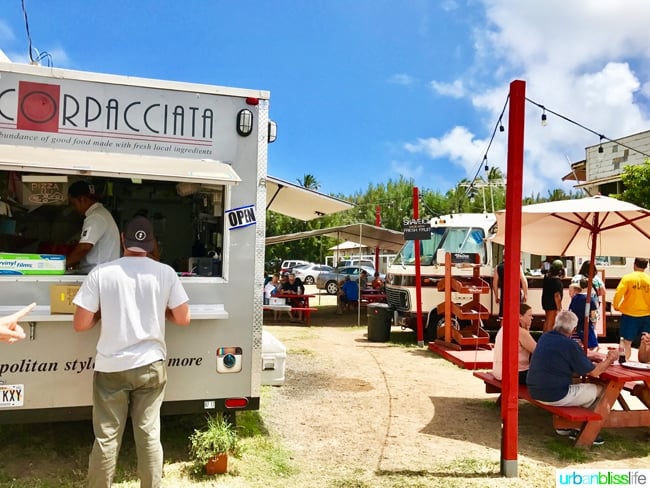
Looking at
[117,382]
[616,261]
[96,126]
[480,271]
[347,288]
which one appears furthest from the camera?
[347,288]

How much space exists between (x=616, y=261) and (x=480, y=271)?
10.6 ft

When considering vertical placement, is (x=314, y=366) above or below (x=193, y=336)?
below

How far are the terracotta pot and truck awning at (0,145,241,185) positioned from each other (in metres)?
1.98

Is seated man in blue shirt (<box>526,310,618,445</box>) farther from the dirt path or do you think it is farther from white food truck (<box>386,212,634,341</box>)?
white food truck (<box>386,212,634,341</box>)

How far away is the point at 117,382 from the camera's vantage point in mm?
3287

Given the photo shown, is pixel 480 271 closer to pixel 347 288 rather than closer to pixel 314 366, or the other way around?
pixel 314 366

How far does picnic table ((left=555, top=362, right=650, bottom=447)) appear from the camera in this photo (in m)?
4.63

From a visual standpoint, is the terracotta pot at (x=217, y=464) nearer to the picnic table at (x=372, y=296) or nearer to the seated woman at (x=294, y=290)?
the seated woman at (x=294, y=290)

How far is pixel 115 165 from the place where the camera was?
3.64 m

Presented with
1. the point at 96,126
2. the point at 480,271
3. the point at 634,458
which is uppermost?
the point at 96,126

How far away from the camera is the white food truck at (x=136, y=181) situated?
3.63 metres

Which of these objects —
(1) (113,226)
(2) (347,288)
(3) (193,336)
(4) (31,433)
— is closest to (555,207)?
(3) (193,336)

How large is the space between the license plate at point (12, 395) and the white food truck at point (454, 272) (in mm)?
7423

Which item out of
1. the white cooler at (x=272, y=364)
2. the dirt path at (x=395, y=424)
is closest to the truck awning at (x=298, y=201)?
the dirt path at (x=395, y=424)
